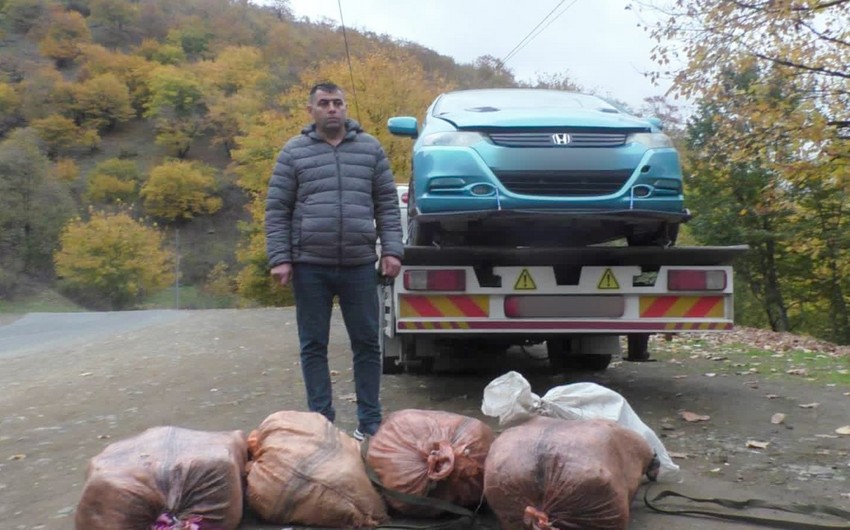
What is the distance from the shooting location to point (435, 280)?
5.69 meters

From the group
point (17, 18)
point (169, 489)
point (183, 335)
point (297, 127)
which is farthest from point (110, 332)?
point (17, 18)

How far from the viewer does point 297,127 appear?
122 ft

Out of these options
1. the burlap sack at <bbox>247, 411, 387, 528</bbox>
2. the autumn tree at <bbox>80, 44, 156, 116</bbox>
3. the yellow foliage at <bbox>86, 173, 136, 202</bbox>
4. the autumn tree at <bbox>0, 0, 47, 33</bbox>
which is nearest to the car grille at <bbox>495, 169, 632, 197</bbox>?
the burlap sack at <bbox>247, 411, 387, 528</bbox>

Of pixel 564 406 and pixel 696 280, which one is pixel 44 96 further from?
pixel 564 406

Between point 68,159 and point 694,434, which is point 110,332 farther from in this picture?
point 68,159

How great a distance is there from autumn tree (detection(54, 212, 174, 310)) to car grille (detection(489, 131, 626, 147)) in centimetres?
4660

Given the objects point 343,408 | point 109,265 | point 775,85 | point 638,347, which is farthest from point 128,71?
point 638,347

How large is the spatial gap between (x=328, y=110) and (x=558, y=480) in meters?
2.43

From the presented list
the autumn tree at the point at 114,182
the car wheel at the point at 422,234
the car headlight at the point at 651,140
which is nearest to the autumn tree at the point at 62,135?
the autumn tree at the point at 114,182

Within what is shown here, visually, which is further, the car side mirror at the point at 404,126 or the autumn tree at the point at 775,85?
the autumn tree at the point at 775,85

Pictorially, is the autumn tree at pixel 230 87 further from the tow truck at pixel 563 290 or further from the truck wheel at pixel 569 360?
the tow truck at pixel 563 290

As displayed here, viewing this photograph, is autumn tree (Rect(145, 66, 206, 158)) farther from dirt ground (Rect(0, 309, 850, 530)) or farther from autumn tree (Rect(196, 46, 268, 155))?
dirt ground (Rect(0, 309, 850, 530))

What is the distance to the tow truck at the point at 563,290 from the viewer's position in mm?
5676

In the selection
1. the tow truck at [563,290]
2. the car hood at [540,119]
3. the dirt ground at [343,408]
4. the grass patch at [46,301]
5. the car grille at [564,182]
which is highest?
the car hood at [540,119]
